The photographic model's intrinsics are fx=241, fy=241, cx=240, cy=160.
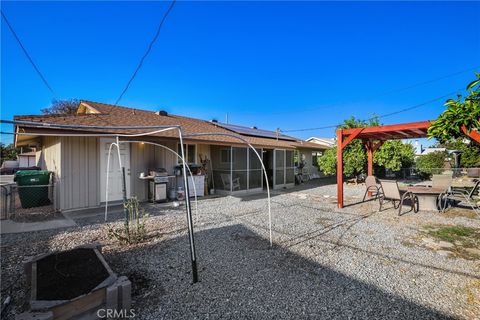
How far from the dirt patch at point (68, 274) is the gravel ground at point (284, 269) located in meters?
0.38

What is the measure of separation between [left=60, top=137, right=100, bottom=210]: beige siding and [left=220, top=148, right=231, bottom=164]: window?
502 centimetres

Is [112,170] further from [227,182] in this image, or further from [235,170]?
[235,170]

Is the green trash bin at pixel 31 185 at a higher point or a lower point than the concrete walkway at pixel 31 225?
higher

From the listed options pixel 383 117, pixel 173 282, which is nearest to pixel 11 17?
pixel 173 282

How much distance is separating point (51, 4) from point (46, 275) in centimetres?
741

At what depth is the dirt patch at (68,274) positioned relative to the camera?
239 cm

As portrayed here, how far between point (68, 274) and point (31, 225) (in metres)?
4.11

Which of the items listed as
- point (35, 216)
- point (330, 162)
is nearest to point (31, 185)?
point (35, 216)

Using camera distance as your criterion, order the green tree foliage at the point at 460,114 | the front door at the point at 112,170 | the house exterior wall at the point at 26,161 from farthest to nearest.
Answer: the house exterior wall at the point at 26,161
the front door at the point at 112,170
the green tree foliage at the point at 460,114

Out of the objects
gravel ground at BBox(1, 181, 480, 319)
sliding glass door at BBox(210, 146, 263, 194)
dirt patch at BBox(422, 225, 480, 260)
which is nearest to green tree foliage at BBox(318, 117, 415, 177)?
sliding glass door at BBox(210, 146, 263, 194)

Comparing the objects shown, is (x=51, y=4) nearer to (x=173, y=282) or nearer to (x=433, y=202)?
(x=173, y=282)

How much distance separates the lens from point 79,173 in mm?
7242

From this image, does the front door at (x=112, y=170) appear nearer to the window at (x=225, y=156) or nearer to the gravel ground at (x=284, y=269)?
the gravel ground at (x=284, y=269)

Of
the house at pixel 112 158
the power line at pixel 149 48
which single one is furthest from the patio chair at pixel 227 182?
the power line at pixel 149 48
